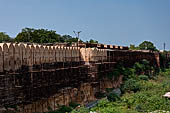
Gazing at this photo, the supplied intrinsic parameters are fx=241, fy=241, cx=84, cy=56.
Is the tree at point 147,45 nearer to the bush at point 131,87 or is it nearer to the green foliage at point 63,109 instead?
the bush at point 131,87

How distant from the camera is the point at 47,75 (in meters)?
10.8

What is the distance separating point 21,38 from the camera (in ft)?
142

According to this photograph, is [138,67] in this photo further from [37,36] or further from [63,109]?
[37,36]

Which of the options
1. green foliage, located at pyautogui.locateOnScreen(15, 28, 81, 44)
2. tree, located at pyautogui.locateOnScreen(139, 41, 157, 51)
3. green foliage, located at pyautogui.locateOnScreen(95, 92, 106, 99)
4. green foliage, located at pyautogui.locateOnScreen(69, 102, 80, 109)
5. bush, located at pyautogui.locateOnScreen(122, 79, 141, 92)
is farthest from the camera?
tree, located at pyautogui.locateOnScreen(139, 41, 157, 51)

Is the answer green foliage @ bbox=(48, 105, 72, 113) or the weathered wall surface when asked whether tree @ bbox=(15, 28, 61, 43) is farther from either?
green foliage @ bbox=(48, 105, 72, 113)

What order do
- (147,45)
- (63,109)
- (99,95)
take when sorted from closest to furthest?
(63,109) < (99,95) < (147,45)

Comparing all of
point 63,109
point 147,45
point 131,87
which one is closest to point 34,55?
point 63,109

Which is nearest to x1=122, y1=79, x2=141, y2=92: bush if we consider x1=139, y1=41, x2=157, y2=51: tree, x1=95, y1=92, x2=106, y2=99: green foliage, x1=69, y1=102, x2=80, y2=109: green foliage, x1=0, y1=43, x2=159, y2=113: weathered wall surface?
x1=0, y1=43, x2=159, y2=113: weathered wall surface

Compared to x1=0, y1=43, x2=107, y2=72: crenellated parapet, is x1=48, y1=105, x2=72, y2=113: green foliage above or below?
below

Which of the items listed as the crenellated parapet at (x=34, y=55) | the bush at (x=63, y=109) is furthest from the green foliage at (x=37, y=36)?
the bush at (x=63, y=109)

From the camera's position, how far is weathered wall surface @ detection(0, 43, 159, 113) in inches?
348

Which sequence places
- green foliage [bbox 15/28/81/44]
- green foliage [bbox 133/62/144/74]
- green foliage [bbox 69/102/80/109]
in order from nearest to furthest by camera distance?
green foliage [bbox 69/102/80/109] < green foliage [bbox 133/62/144/74] < green foliage [bbox 15/28/81/44]

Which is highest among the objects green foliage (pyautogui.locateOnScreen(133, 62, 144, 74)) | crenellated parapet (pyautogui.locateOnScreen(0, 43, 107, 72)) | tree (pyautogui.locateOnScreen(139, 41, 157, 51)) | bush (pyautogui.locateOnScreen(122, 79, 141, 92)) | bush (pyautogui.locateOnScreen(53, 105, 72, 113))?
tree (pyautogui.locateOnScreen(139, 41, 157, 51))

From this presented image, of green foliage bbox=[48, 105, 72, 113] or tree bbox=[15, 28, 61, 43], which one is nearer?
green foliage bbox=[48, 105, 72, 113]
